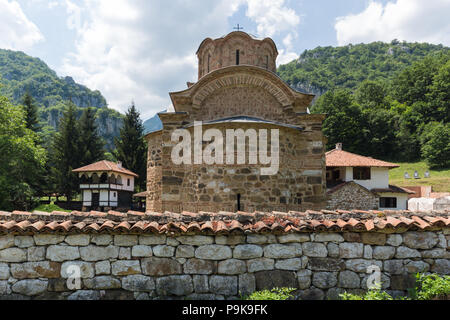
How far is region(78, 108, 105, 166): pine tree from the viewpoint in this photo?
92.8 ft

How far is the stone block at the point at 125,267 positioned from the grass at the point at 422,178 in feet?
89.2

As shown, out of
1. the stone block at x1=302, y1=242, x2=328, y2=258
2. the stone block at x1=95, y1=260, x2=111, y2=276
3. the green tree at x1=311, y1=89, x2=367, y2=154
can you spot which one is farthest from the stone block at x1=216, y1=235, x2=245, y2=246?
the green tree at x1=311, y1=89, x2=367, y2=154

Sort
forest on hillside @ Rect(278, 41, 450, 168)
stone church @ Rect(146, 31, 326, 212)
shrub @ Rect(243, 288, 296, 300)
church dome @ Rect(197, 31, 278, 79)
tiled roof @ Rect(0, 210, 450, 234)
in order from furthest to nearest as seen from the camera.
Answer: forest on hillside @ Rect(278, 41, 450, 168) → church dome @ Rect(197, 31, 278, 79) → stone church @ Rect(146, 31, 326, 212) → tiled roof @ Rect(0, 210, 450, 234) → shrub @ Rect(243, 288, 296, 300)

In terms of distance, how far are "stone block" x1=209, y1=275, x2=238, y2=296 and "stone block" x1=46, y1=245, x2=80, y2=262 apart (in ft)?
6.12

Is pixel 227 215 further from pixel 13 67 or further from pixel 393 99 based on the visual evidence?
pixel 13 67

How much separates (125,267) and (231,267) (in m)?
1.44

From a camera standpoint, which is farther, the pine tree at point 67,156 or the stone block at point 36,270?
the pine tree at point 67,156

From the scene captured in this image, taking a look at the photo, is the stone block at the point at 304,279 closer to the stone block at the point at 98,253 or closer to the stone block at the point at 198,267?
the stone block at the point at 198,267

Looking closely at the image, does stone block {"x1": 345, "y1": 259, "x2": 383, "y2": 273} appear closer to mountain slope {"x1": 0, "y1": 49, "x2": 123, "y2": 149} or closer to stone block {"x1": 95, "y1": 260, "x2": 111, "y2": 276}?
stone block {"x1": 95, "y1": 260, "x2": 111, "y2": 276}

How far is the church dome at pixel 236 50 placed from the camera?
40.1 feet

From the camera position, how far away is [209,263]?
12.0 ft

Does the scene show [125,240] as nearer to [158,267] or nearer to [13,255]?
[158,267]

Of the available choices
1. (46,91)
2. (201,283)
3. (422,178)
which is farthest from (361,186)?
(46,91)

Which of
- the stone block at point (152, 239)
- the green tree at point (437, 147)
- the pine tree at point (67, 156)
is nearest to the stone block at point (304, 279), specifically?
the stone block at point (152, 239)
